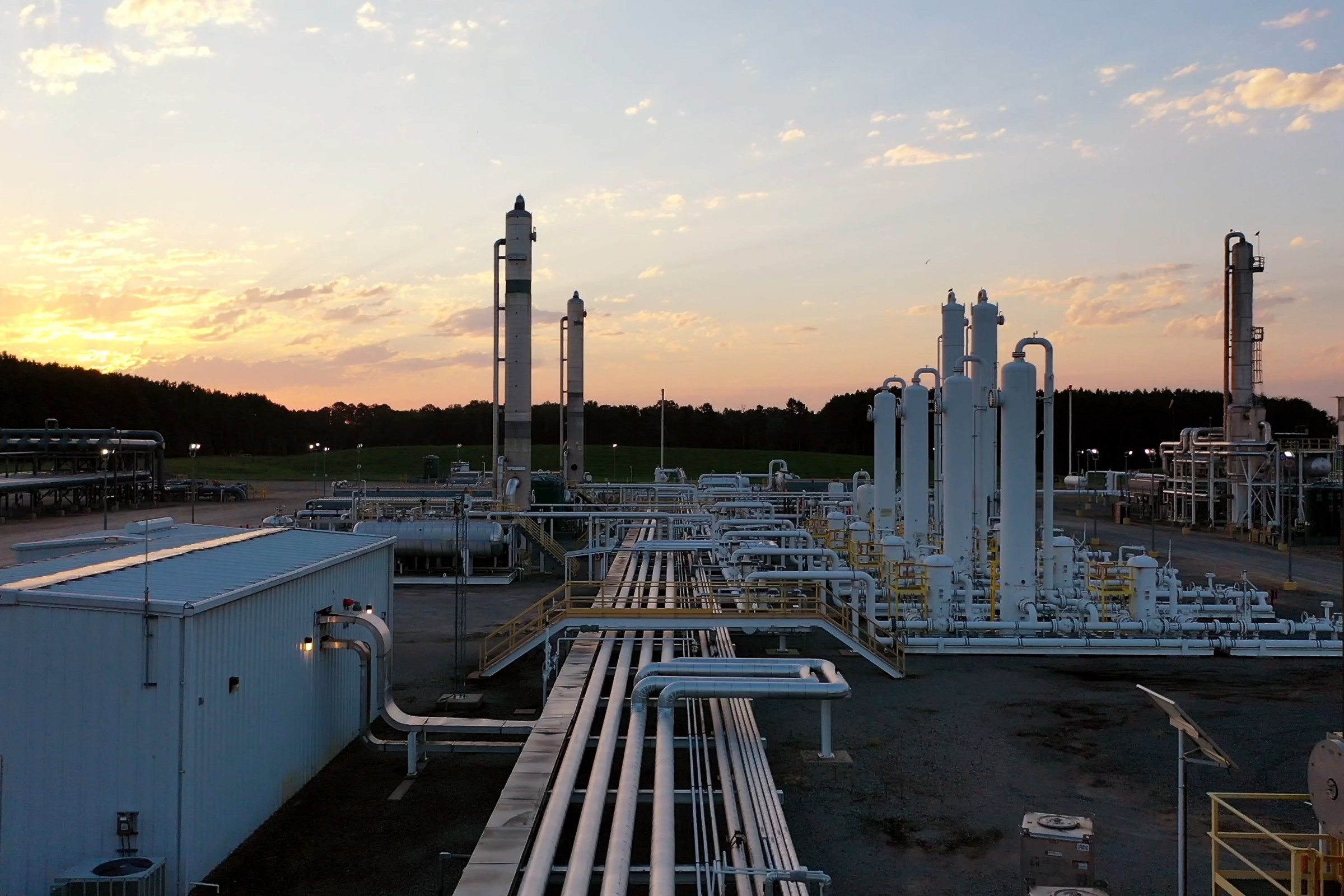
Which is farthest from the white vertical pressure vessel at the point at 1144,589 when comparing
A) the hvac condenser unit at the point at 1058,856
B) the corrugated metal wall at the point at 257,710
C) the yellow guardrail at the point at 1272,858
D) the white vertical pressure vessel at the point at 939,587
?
the corrugated metal wall at the point at 257,710

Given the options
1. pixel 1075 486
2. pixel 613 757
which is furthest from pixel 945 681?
pixel 1075 486

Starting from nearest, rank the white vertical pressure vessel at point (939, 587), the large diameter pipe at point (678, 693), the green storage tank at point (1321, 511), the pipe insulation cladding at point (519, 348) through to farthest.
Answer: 1. the large diameter pipe at point (678, 693)
2. the white vertical pressure vessel at point (939, 587)
3. the pipe insulation cladding at point (519, 348)
4. the green storage tank at point (1321, 511)

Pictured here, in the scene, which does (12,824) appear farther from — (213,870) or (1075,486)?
(1075,486)

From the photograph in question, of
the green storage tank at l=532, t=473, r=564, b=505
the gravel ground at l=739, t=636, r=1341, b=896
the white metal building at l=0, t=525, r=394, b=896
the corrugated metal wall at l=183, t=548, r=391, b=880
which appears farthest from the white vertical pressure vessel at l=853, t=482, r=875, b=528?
the white metal building at l=0, t=525, r=394, b=896

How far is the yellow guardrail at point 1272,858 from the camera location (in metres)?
9.21

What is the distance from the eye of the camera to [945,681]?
75.2 feet

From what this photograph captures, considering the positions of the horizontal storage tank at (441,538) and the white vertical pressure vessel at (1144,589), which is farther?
the horizontal storage tank at (441,538)

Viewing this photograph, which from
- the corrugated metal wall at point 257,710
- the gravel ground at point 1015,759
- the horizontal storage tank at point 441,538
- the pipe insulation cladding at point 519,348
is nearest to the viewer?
the corrugated metal wall at point 257,710

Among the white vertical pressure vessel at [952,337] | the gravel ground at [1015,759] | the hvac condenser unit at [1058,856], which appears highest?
the white vertical pressure vessel at [952,337]

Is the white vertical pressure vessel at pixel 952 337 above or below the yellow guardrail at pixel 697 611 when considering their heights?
above

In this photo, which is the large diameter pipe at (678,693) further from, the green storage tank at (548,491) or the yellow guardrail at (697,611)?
the green storage tank at (548,491)

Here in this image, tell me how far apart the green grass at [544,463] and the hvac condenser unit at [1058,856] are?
336ft

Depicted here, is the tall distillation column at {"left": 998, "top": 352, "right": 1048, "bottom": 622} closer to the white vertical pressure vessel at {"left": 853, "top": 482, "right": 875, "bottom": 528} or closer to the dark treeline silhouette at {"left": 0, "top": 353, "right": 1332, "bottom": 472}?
the white vertical pressure vessel at {"left": 853, "top": 482, "right": 875, "bottom": 528}

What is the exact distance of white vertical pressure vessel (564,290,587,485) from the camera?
62344 millimetres
